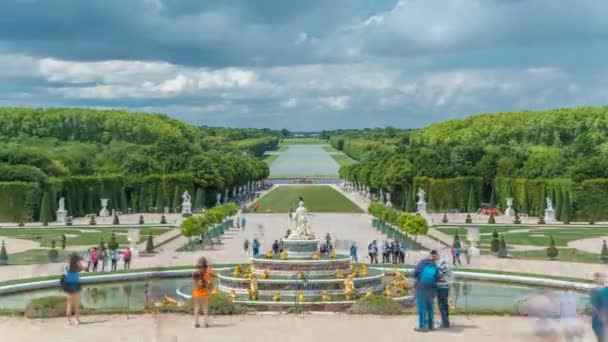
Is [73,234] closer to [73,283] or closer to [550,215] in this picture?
[550,215]

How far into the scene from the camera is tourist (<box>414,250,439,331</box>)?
18859mm

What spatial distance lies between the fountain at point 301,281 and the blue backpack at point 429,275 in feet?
31.7

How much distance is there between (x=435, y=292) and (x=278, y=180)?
139513 millimetres

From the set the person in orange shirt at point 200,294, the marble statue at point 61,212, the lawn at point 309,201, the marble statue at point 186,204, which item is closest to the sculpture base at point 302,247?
the person in orange shirt at point 200,294

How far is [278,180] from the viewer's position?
520ft

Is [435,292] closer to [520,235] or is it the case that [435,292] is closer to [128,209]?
[520,235]

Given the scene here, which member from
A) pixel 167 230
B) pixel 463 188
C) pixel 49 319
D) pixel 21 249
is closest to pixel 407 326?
pixel 49 319

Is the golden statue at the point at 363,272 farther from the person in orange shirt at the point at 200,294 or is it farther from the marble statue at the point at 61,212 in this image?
the marble statue at the point at 61,212

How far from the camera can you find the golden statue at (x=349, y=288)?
2952 centimetres

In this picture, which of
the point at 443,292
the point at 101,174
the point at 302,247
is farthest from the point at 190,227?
the point at 101,174

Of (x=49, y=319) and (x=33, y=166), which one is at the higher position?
(x=33, y=166)

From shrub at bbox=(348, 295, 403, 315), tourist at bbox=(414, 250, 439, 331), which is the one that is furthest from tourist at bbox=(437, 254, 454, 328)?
shrub at bbox=(348, 295, 403, 315)

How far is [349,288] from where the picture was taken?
97.7ft

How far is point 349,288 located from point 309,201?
70.1 meters
